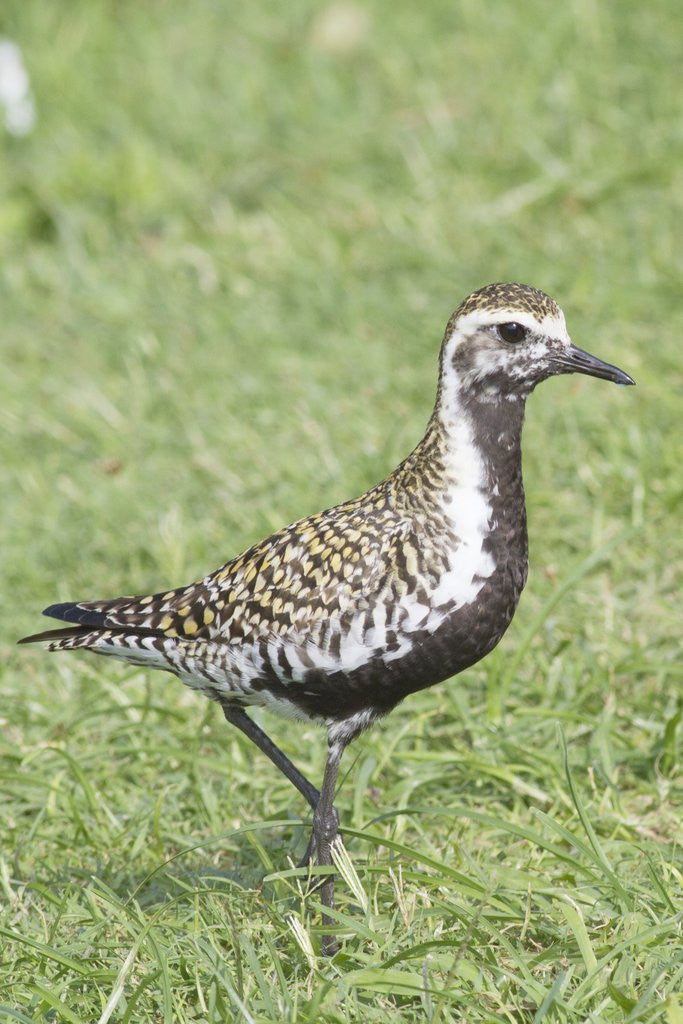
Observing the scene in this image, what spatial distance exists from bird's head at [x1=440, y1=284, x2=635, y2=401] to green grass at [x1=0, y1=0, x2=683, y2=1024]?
1206mm

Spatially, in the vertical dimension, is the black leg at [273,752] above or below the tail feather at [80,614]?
below

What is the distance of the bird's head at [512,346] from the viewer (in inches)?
153

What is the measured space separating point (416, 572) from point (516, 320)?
28.3 inches

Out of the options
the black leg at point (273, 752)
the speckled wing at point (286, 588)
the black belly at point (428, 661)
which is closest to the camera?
the black belly at point (428, 661)

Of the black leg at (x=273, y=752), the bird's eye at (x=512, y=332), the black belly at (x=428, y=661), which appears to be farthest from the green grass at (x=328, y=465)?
the bird's eye at (x=512, y=332)

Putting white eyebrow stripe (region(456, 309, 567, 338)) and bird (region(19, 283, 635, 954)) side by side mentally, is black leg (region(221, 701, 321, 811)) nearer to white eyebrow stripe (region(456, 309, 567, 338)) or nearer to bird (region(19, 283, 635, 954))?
bird (region(19, 283, 635, 954))

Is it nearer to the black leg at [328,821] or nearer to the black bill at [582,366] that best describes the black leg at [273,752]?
the black leg at [328,821]

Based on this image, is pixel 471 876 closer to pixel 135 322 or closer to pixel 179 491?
pixel 179 491

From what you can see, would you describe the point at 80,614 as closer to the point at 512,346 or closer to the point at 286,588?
the point at 286,588

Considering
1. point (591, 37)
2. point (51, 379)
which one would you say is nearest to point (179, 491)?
point (51, 379)

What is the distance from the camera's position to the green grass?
3836 mm

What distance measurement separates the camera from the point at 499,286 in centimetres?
393

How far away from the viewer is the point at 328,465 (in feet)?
21.3

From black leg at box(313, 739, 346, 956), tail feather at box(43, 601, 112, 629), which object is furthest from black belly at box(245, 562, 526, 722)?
tail feather at box(43, 601, 112, 629)
